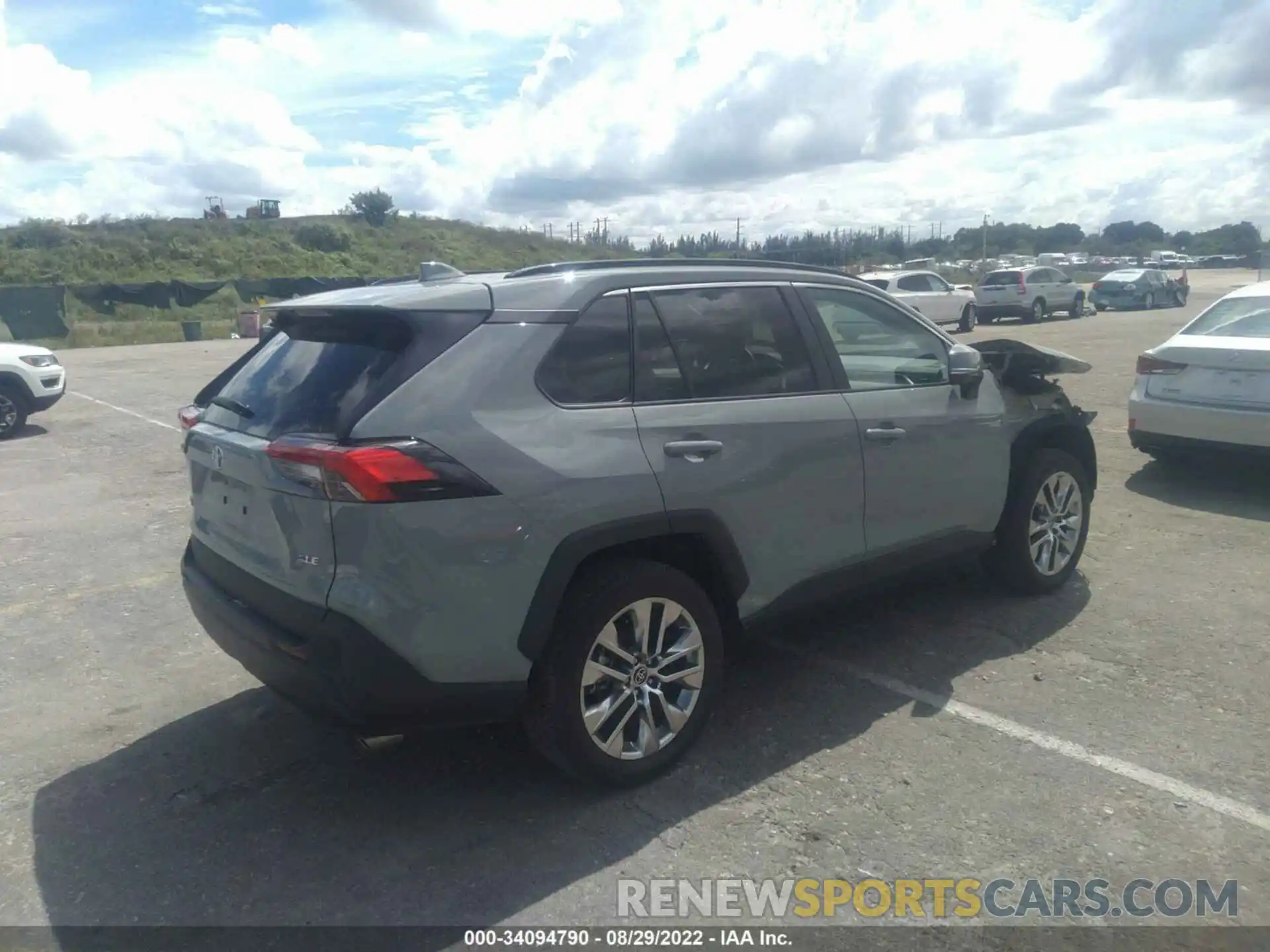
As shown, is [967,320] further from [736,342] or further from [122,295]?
[122,295]

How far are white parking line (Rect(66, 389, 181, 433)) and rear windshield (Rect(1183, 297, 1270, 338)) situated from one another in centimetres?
1060

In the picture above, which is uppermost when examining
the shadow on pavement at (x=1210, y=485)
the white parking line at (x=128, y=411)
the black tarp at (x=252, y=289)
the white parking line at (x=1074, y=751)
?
the black tarp at (x=252, y=289)

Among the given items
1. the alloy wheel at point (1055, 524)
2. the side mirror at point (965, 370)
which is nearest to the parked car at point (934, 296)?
the alloy wheel at point (1055, 524)

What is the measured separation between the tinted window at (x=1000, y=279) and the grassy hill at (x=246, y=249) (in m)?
19.9

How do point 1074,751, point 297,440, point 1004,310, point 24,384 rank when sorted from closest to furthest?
point 297,440 < point 1074,751 < point 24,384 < point 1004,310

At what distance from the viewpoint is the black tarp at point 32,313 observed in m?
31.9

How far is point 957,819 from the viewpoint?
3.50 meters

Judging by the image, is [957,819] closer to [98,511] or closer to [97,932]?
[97,932]

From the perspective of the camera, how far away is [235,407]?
385 cm

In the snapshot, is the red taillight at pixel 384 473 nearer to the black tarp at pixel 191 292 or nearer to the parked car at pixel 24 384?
the parked car at pixel 24 384

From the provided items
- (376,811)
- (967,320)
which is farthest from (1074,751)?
(967,320)

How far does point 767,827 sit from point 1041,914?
876 mm

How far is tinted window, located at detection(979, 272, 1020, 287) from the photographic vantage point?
1121 inches

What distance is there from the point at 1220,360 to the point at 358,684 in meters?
7.06
